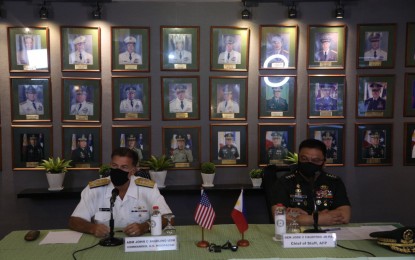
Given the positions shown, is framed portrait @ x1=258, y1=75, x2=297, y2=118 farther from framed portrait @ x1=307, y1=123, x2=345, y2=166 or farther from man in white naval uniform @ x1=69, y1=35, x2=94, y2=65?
man in white naval uniform @ x1=69, y1=35, x2=94, y2=65

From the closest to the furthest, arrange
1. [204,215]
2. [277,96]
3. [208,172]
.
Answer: [204,215], [208,172], [277,96]

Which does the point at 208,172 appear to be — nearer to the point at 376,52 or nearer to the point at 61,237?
the point at 61,237

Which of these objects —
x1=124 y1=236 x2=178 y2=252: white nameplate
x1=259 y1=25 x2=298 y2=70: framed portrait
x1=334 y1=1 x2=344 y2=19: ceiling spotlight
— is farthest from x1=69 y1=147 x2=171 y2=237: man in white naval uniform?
x1=334 y1=1 x2=344 y2=19: ceiling spotlight

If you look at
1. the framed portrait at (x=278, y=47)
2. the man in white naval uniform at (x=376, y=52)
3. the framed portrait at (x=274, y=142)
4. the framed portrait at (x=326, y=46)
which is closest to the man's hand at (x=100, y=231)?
the framed portrait at (x=274, y=142)

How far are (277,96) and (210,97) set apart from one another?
2.23 ft

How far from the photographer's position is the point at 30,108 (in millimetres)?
4051

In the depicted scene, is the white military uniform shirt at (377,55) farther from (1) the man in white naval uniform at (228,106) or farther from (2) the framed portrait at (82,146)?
(2) the framed portrait at (82,146)

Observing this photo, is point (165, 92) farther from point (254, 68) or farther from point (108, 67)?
point (254, 68)

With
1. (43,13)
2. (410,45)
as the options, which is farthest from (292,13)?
(43,13)

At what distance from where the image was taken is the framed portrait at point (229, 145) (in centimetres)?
418

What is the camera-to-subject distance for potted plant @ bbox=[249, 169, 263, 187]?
407cm

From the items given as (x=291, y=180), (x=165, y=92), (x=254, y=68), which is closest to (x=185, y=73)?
(x=165, y=92)

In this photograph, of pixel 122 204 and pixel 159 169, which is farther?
pixel 159 169

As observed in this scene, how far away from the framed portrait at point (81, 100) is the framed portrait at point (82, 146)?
0.11 meters
